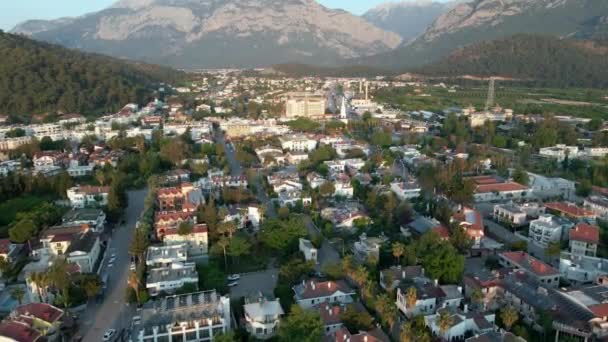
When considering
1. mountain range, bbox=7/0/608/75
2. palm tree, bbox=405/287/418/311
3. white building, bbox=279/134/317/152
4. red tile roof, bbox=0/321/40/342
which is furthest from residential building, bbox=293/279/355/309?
mountain range, bbox=7/0/608/75

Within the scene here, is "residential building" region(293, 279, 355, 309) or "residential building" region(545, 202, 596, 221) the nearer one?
"residential building" region(293, 279, 355, 309)

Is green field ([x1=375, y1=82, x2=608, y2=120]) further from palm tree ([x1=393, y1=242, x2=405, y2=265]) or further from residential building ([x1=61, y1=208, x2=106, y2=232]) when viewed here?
residential building ([x1=61, y1=208, x2=106, y2=232])

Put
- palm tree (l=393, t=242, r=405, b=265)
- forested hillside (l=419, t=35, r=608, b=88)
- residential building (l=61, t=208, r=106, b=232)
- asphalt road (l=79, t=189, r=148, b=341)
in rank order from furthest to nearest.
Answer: forested hillside (l=419, t=35, r=608, b=88) < residential building (l=61, t=208, r=106, b=232) < palm tree (l=393, t=242, r=405, b=265) < asphalt road (l=79, t=189, r=148, b=341)

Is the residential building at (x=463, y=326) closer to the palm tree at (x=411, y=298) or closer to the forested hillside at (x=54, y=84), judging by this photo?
the palm tree at (x=411, y=298)

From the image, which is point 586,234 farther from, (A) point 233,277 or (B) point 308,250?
(A) point 233,277

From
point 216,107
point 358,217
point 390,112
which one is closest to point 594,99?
point 390,112

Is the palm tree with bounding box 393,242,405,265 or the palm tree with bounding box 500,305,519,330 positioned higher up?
the palm tree with bounding box 393,242,405,265
